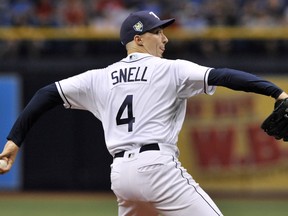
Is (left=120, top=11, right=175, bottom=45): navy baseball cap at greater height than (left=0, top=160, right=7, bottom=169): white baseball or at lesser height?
greater

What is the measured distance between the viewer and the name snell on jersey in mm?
5359

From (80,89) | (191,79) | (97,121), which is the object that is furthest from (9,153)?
(97,121)

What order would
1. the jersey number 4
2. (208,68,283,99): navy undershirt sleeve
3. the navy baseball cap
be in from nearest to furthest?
(208,68,283,99): navy undershirt sleeve
the jersey number 4
the navy baseball cap

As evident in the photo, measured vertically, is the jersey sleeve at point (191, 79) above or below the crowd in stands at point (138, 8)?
below

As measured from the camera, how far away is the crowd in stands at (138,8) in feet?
45.8

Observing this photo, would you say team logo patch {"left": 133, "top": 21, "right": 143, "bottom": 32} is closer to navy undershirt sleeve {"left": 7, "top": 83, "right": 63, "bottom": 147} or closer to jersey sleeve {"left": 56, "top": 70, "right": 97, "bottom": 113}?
jersey sleeve {"left": 56, "top": 70, "right": 97, "bottom": 113}

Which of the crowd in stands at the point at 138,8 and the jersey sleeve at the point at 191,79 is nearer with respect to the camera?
the jersey sleeve at the point at 191,79

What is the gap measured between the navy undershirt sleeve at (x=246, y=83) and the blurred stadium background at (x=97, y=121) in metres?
7.66

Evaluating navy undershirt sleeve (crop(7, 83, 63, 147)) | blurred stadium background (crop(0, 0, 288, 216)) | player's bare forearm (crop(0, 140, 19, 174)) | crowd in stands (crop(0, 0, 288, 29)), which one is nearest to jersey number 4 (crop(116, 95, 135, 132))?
navy undershirt sleeve (crop(7, 83, 63, 147))

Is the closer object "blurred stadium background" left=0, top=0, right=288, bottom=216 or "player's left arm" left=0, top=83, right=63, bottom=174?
"player's left arm" left=0, top=83, right=63, bottom=174

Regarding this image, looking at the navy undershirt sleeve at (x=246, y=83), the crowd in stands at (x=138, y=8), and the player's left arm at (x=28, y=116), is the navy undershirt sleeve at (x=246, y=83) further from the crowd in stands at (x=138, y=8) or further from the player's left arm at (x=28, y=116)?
the crowd in stands at (x=138, y=8)

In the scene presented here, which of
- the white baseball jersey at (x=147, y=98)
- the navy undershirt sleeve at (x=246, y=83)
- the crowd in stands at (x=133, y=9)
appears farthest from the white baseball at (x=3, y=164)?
the crowd in stands at (x=133, y=9)

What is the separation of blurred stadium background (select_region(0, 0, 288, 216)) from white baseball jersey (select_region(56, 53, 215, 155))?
7.35m

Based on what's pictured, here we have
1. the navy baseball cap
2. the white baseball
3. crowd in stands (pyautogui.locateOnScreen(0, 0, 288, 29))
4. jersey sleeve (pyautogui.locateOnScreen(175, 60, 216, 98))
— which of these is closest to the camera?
jersey sleeve (pyautogui.locateOnScreen(175, 60, 216, 98))
